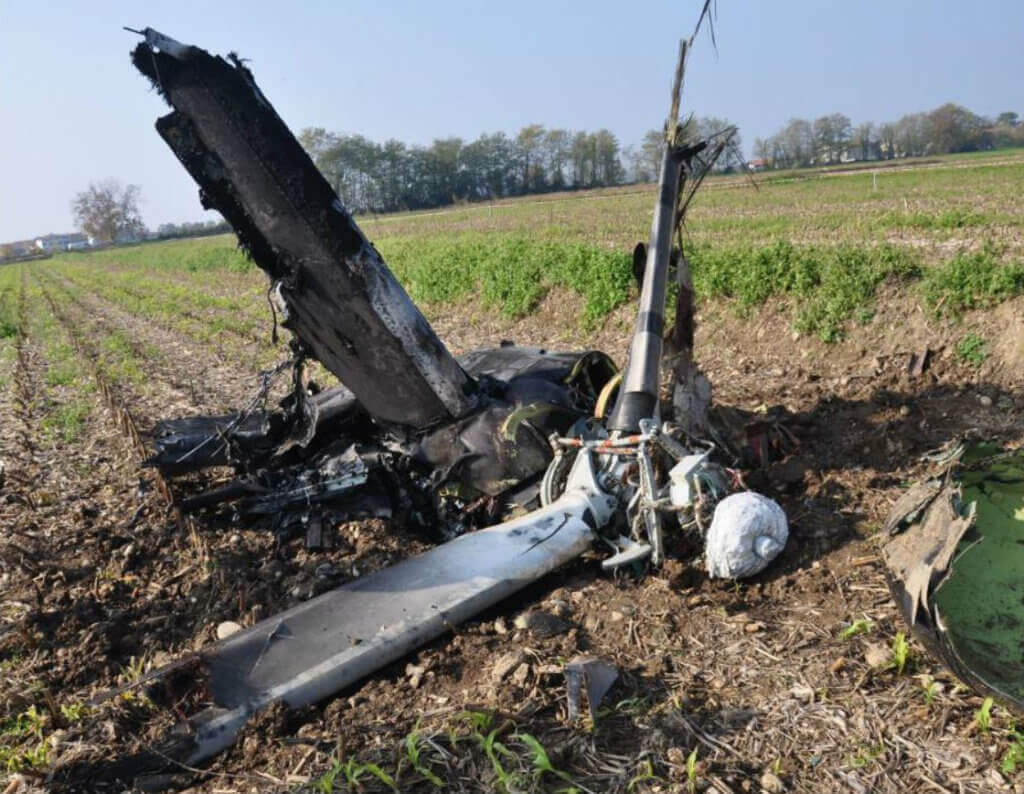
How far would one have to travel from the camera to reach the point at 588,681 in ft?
9.10

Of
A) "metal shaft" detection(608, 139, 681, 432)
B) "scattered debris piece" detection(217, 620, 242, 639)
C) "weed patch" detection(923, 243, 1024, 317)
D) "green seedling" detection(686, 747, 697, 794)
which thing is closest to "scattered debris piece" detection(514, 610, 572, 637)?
"green seedling" detection(686, 747, 697, 794)

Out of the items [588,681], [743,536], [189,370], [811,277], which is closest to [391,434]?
[743,536]

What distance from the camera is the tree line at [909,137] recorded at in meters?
70.1

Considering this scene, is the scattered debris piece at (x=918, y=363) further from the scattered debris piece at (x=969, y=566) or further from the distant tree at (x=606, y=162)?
the distant tree at (x=606, y=162)

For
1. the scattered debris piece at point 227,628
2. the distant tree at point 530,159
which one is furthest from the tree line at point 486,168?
the scattered debris piece at point 227,628

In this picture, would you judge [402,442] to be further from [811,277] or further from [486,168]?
[486,168]

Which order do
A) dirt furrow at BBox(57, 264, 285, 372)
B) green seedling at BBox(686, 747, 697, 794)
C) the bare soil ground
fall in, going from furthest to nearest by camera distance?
dirt furrow at BBox(57, 264, 285, 372) < the bare soil ground < green seedling at BBox(686, 747, 697, 794)

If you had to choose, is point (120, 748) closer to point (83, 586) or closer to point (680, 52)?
point (83, 586)

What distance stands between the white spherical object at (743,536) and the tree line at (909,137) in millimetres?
69228

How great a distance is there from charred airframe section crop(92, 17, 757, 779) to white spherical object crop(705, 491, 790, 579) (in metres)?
0.21

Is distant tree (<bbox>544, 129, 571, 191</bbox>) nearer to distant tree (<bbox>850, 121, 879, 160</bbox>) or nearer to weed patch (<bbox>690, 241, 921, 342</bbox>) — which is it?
distant tree (<bbox>850, 121, 879, 160</bbox>)

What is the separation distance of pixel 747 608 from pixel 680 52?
3.47m

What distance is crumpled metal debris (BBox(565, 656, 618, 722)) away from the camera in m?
2.71

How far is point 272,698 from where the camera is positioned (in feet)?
9.25
